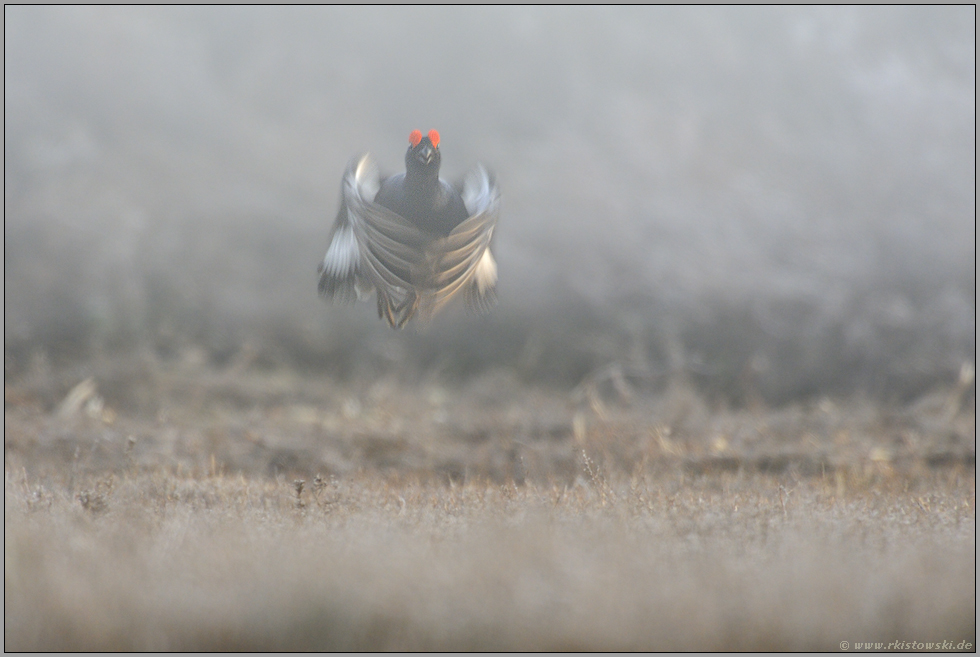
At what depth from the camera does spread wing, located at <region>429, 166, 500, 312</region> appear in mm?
4461

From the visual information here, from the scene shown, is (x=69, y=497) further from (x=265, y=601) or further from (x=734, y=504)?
(x=734, y=504)

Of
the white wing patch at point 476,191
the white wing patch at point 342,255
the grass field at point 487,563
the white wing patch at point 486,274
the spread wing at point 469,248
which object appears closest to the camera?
the grass field at point 487,563

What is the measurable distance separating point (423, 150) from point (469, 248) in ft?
2.65

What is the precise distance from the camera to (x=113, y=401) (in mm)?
15289

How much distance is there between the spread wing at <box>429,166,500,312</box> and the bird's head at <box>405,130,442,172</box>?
0.33 m

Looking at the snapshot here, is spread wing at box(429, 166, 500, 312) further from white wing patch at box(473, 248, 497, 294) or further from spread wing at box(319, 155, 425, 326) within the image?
spread wing at box(319, 155, 425, 326)

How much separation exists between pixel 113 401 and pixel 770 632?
1468 cm

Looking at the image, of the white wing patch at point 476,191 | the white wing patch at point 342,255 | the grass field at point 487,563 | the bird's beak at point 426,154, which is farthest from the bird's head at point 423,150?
the grass field at point 487,563

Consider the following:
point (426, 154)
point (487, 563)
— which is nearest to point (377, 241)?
point (426, 154)

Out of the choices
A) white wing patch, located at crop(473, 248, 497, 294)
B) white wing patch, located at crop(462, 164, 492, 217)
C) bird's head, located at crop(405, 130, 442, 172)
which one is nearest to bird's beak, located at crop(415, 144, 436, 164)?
bird's head, located at crop(405, 130, 442, 172)

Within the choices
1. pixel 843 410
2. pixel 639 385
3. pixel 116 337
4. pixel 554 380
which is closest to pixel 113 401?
pixel 116 337

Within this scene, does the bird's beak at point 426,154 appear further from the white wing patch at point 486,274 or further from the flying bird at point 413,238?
Answer: the white wing patch at point 486,274

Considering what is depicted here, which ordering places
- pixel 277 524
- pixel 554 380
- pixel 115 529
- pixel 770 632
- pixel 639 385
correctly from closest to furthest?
pixel 770 632, pixel 115 529, pixel 277 524, pixel 639 385, pixel 554 380

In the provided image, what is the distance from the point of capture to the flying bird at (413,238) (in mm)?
4523
